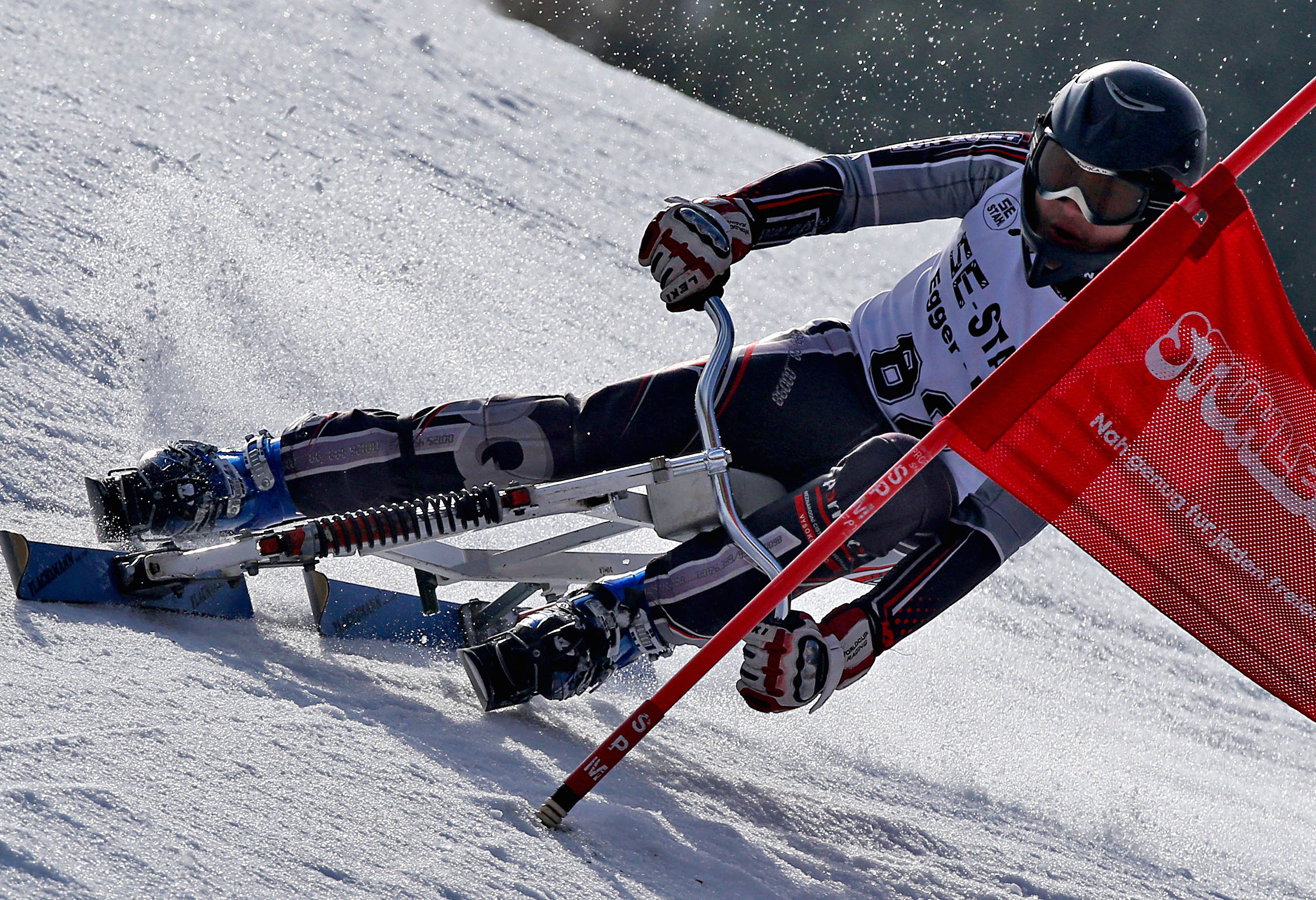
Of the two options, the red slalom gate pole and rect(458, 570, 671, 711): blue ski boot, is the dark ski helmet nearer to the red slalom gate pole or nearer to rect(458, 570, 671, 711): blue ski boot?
the red slalom gate pole

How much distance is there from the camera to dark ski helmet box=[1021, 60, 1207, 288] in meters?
1.60

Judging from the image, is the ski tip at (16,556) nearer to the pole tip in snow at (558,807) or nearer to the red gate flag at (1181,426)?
the pole tip in snow at (558,807)

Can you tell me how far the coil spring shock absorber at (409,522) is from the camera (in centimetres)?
169

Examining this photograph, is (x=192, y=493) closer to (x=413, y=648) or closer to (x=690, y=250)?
(x=413, y=648)

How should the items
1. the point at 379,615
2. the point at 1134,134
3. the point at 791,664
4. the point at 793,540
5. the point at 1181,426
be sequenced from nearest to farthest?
the point at 1181,426 < the point at 791,664 < the point at 1134,134 < the point at 793,540 < the point at 379,615

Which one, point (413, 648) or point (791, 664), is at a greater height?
point (791, 664)

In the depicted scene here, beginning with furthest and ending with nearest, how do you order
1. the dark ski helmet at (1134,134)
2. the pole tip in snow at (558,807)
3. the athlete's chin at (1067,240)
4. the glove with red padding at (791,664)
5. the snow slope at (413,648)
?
the athlete's chin at (1067,240) < the dark ski helmet at (1134,134) < the glove with red padding at (791,664) < the pole tip in snow at (558,807) < the snow slope at (413,648)

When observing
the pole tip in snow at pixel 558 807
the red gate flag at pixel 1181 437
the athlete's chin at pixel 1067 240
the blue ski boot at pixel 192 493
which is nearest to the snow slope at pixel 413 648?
the pole tip in snow at pixel 558 807

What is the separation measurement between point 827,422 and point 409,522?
0.72 m

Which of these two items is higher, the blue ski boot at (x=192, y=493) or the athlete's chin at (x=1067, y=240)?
the athlete's chin at (x=1067, y=240)

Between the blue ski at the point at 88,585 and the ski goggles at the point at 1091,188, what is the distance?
1.35 metres

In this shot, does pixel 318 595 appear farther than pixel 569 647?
Yes

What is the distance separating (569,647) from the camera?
1698 millimetres

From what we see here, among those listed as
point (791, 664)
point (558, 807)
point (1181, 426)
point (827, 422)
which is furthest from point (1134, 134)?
point (558, 807)
